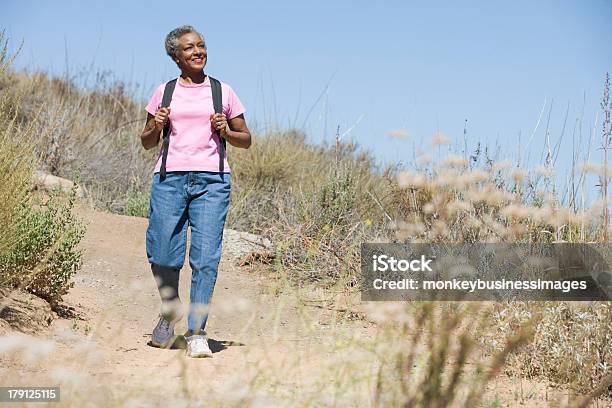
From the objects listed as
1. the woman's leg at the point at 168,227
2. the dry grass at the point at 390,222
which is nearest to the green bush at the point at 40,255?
the dry grass at the point at 390,222

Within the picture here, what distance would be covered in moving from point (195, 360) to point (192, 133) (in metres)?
1.17

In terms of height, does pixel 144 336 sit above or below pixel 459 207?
below

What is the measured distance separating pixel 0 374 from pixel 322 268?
344 centimetres

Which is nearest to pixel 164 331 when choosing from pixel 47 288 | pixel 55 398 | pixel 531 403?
pixel 47 288

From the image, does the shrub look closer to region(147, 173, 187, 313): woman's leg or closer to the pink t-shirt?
region(147, 173, 187, 313): woman's leg

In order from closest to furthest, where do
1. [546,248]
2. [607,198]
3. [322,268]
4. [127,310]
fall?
[607,198]
[546,248]
[127,310]
[322,268]

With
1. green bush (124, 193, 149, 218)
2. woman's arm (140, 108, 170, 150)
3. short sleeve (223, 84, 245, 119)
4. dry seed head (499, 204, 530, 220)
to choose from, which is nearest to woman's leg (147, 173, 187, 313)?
woman's arm (140, 108, 170, 150)

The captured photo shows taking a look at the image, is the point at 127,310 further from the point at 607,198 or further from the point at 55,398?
the point at 607,198

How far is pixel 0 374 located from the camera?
3.96m

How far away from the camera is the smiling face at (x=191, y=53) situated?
4.73 m

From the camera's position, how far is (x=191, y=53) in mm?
4734

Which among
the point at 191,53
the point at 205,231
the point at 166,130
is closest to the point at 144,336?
the point at 205,231

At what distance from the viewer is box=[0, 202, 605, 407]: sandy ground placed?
342 centimetres

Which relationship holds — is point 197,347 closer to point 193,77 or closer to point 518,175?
point 193,77
